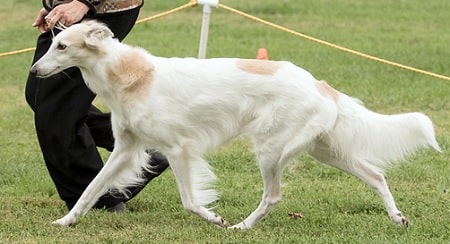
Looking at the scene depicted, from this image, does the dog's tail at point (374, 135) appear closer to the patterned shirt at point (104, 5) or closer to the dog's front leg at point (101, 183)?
the dog's front leg at point (101, 183)

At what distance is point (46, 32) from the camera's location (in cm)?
648

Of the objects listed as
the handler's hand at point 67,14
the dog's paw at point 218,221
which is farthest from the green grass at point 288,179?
the handler's hand at point 67,14

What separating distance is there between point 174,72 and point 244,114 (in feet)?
1.57

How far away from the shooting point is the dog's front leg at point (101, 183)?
638 centimetres

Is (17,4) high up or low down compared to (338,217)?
down

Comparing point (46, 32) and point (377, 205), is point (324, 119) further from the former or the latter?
point (46, 32)

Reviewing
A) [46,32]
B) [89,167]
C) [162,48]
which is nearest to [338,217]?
[89,167]

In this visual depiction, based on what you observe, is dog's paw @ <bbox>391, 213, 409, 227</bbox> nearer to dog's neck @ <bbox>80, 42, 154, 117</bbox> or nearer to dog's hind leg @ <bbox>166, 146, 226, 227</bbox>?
dog's hind leg @ <bbox>166, 146, 226, 227</bbox>

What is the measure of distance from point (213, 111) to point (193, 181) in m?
0.44

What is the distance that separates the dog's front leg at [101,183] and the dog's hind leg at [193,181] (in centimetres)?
42

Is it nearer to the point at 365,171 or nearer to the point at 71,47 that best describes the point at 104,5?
the point at 71,47

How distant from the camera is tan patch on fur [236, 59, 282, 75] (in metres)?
6.08

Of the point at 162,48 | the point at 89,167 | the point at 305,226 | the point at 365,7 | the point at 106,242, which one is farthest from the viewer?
the point at 365,7

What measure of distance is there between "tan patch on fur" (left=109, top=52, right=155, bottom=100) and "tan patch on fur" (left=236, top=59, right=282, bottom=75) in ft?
1.73
